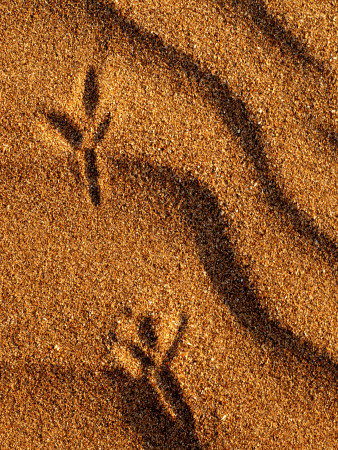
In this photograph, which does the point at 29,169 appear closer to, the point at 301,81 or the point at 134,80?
the point at 134,80

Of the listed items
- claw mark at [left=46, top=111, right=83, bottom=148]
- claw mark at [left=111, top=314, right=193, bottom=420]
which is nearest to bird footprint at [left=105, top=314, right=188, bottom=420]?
claw mark at [left=111, top=314, right=193, bottom=420]

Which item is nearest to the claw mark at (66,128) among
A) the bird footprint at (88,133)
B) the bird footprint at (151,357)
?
the bird footprint at (88,133)

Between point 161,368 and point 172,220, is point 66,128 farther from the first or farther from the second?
point 161,368

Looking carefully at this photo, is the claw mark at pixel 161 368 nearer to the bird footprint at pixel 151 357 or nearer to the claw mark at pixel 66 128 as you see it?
the bird footprint at pixel 151 357

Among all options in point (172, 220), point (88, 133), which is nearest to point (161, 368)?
point (172, 220)

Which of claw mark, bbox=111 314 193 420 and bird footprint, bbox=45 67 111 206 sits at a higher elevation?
bird footprint, bbox=45 67 111 206

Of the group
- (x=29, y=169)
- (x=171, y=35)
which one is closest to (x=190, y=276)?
(x=29, y=169)

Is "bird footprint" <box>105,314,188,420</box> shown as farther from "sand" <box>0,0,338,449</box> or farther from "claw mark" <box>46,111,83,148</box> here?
"claw mark" <box>46,111,83,148</box>

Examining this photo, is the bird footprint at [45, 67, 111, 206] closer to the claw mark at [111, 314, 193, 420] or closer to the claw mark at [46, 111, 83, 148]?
the claw mark at [46, 111, 83, 148]
